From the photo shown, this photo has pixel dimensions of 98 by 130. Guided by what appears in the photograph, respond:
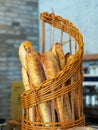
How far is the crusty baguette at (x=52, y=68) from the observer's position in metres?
1.00

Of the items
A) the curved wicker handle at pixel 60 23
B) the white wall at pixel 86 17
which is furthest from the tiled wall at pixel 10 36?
the curved wicker handle at pixel 60 23

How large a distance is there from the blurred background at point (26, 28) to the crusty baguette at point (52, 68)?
1.86m

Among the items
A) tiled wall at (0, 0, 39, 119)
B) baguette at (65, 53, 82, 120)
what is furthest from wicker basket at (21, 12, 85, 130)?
tiled wall at (0, 0, 39, 119)

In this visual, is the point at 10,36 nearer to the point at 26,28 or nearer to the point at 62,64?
the point at 26,28

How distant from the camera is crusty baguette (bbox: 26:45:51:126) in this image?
100 cm

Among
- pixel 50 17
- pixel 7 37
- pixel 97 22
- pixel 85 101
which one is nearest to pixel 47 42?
pixel 7 37

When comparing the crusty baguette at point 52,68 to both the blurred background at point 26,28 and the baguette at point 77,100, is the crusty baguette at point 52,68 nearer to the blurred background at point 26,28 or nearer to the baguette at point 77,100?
the baguette at point 77,100

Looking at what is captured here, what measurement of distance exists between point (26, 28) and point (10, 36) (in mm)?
282

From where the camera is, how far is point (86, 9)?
3162mm

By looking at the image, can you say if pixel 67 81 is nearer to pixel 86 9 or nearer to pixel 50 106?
pixel 50 106

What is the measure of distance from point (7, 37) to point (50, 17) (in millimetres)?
2720

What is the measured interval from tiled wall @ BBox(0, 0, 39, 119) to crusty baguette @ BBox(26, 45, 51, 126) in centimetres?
272

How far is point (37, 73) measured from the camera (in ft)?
3.36

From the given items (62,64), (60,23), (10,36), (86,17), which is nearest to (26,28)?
(10,36)
